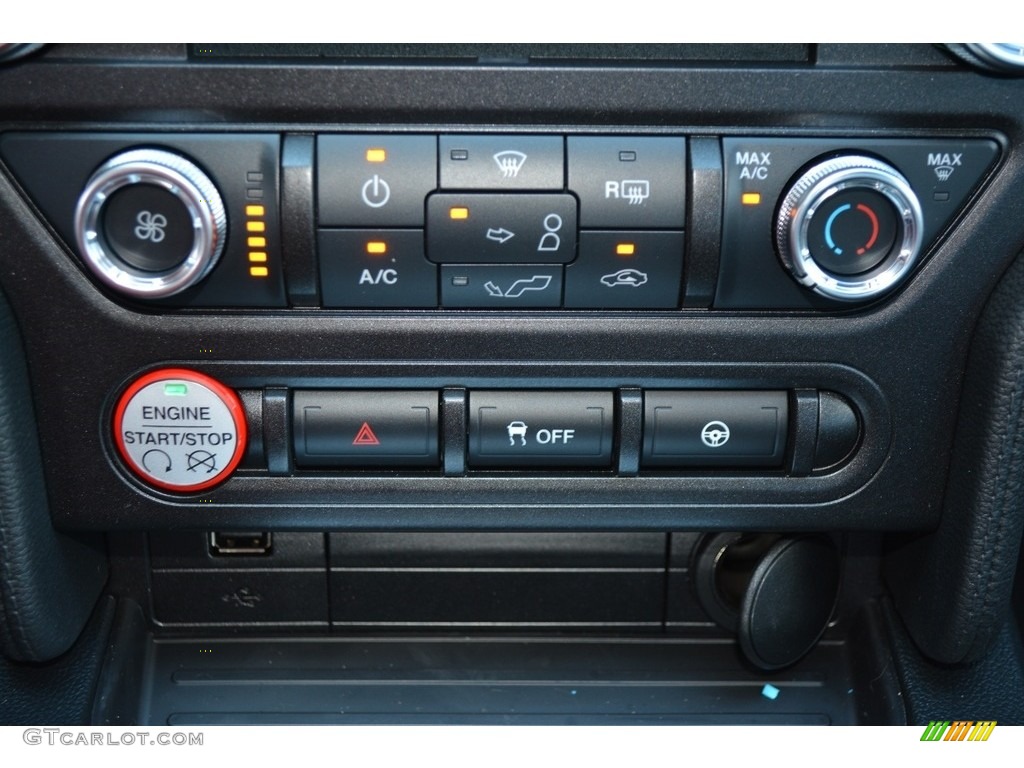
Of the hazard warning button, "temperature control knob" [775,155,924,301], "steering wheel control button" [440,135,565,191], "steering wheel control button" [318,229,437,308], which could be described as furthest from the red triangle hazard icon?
"temperature control knob" [775,155,924,301]

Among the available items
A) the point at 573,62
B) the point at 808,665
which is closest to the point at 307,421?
the point at 573,62

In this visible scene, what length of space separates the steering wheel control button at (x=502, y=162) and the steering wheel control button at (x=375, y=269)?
0.18 feet

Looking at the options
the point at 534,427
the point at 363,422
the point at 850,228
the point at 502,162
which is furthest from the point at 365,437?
the point at 850,228

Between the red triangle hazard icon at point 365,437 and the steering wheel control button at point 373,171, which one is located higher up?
the steering wheel control button at point 373,171

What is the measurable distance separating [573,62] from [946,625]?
592 millimetres

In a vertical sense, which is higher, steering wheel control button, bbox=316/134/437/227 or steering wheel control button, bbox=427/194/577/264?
steering wheel control button, bbox=316/134/437/227

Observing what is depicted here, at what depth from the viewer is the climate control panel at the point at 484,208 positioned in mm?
797

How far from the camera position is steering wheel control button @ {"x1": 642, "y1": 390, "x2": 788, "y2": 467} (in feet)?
2.87

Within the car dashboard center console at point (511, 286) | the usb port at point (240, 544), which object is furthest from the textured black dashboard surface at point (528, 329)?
the usb port at point (240, 544)

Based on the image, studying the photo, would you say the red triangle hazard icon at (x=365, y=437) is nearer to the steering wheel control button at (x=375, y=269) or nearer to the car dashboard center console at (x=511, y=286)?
the car dashboard center console at (x=511, y=286)

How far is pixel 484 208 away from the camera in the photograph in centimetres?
81

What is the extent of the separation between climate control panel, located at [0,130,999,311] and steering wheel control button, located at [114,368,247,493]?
74 mm

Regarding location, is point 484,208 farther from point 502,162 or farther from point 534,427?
point 534,427

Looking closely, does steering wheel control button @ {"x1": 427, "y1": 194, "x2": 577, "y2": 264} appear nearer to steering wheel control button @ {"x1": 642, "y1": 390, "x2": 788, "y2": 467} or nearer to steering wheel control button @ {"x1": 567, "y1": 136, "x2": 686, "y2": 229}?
steering wheel control button @ {"x1": 567, "y1": 136, "x2": 686, "y2": 229}
